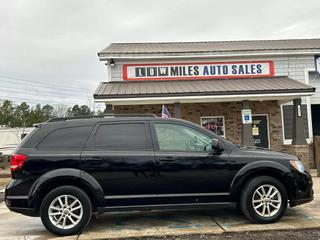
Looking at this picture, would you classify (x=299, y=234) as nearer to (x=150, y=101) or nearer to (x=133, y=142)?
(x=133, y=142)

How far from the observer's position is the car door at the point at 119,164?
233 inches

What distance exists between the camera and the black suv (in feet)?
19.1

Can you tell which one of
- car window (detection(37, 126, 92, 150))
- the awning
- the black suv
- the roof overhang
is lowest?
the black suv

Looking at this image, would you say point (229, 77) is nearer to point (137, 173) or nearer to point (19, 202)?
point (137, 173)

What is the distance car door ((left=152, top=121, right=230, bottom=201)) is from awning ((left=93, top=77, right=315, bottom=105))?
6419 millimetres

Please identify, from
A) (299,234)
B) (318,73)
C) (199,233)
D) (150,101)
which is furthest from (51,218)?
(318,73)

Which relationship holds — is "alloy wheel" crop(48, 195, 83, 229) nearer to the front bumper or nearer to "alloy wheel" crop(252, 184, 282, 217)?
"alloy wheel" crop(252, 184, 282, 217)

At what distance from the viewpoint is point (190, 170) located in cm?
605

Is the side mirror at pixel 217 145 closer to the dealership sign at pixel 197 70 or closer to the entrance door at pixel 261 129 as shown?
the dealership sign at pixel 197 70

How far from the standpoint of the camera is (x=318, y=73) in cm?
1557

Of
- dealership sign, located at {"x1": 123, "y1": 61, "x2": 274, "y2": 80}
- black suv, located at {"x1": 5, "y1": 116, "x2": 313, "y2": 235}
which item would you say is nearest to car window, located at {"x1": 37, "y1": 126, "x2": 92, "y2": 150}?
black suv, located at {"x1": 5, "y1": 116, "x2": 313, "y2": 235}

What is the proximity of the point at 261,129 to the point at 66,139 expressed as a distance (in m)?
10.9

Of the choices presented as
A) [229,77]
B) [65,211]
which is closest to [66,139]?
[65,211]

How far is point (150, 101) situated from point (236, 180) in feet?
23.4
